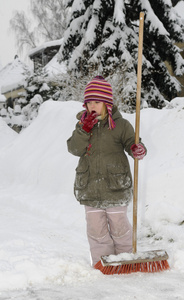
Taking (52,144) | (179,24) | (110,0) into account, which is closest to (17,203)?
(52,144)

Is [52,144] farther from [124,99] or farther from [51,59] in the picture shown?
[51,59]

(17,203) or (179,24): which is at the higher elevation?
(179,24)

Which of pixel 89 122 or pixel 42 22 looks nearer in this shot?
pixel 89 122

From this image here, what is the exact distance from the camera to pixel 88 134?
2707 millimetres

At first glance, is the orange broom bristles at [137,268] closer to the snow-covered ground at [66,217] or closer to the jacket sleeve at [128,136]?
the snow-covered ground at [66,217]

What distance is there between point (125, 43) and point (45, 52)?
1679cm

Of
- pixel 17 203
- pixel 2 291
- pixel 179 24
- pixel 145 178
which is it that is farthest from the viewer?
pixel 179 24

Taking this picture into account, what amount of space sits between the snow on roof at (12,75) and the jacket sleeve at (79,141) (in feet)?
89.1

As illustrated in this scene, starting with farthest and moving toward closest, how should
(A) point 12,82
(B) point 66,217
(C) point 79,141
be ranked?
(A) point 12,82 → (B) point 66,217 → (C) point 79,141

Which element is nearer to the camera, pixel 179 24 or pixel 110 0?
pixel 110 0

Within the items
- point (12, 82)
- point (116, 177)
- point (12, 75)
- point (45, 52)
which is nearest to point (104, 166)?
point (116, 177)

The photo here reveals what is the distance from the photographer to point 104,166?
109 inches

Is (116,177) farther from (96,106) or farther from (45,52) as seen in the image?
(45,52)

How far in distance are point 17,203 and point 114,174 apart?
116 inches
